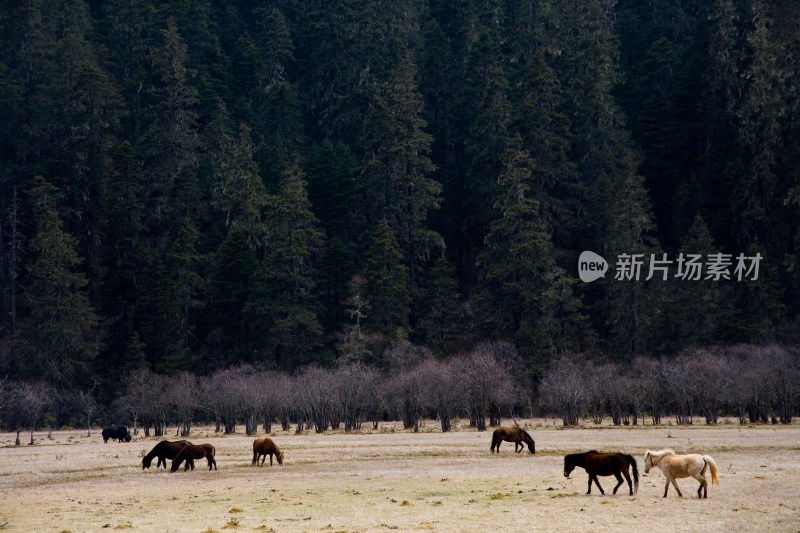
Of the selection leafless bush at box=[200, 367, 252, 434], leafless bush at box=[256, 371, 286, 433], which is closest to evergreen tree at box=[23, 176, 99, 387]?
leafless bush at box=[200, 367, 252, 434]

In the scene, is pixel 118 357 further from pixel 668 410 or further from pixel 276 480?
pixel 276 480

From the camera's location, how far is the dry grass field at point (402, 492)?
73.7ft

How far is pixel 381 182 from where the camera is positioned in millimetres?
108188

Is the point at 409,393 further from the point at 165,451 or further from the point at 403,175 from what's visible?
the point at 403,175

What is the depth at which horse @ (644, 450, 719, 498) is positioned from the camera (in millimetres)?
24344

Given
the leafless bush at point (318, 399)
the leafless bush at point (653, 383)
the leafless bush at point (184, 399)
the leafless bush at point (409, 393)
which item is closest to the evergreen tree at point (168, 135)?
the leafless bush at point (184, 399)

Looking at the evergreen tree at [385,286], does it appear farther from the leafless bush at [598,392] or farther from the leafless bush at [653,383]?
the leafless bush at [653,383]

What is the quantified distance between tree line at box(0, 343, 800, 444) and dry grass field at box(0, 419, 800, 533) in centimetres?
1572

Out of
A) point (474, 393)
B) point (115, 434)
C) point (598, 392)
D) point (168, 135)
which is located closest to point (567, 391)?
point (598, 392)

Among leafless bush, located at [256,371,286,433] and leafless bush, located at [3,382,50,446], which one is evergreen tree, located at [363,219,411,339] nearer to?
leafless bush, located at [256,371,286,433]

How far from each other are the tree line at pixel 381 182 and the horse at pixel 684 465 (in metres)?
57.5

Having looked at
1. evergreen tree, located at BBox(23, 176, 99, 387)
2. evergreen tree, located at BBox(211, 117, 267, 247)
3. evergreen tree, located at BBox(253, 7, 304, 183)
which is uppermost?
evergreen tree, located at BBox(253, 7, 304, 183)

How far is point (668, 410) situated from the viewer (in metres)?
77.5

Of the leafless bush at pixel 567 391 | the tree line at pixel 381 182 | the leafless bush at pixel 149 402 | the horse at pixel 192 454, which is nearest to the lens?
the horse at pixel 192 454
